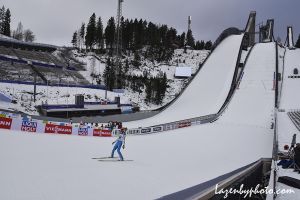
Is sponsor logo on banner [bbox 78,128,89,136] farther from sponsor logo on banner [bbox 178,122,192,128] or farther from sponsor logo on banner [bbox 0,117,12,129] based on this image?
sponsor logo on banner [bbox 178,122,192,128]

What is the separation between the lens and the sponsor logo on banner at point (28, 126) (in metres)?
21.5

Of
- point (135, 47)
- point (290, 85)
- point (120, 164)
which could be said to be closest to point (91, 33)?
point (135, 47)

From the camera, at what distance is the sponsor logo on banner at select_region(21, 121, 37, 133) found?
2145 cm

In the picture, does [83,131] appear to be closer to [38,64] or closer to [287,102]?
[287,102]

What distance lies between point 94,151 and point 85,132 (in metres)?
7.64

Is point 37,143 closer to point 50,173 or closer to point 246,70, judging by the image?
point 50,173

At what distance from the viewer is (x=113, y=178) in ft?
36.8

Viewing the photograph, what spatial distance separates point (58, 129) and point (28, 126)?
7.31ft

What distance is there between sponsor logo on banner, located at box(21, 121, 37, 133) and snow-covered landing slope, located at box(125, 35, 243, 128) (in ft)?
40.7

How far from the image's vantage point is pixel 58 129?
23.3 m

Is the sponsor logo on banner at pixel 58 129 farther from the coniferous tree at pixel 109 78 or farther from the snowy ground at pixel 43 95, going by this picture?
the coniferous tree at pixel 109 78

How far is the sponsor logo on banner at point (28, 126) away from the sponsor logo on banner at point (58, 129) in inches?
35.4

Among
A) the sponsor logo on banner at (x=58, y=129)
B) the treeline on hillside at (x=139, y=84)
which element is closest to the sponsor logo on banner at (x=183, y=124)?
the sponsor logo on banner at (x=58, y=129)

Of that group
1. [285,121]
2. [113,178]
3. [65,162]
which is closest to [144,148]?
[65,162]
